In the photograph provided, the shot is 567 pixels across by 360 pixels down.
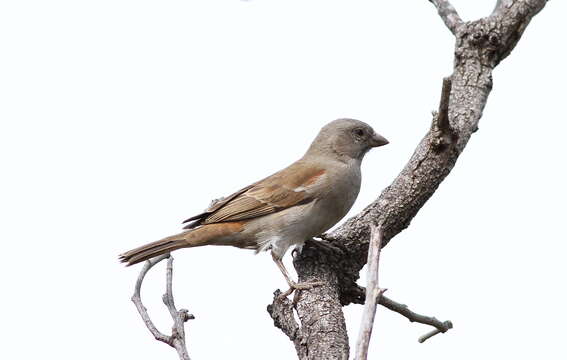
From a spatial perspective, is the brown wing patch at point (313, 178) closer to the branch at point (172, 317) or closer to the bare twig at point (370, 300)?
the branch at point (172, 317)

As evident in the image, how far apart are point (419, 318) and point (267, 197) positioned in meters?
1.75

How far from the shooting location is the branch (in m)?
4.35

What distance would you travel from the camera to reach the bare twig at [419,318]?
5.43 metres

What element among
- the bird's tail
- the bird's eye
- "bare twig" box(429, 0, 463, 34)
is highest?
"bare twig" box(429, 0, 463, 34)

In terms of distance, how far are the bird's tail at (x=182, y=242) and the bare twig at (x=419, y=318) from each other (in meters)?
1.58

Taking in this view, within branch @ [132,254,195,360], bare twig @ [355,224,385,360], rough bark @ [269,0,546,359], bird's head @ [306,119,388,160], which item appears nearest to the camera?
bare twig @ [355,224,385,360]

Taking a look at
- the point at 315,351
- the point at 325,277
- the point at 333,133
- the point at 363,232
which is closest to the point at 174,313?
the point at 315,351

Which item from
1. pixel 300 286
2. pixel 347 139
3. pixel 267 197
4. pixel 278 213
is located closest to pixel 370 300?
pixel 300 286

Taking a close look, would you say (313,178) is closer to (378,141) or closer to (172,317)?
(378,141)

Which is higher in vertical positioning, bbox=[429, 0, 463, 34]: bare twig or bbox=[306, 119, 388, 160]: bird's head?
bbox=[429, 0, 463, 34]: bare twig

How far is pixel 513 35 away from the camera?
20.5 ft

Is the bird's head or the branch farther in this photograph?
the bird's head

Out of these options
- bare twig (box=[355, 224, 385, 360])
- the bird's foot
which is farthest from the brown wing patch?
bare twig (box=[355, 224, 385, 360])

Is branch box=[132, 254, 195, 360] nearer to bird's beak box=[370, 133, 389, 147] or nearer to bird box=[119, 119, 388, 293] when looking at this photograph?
bird box=[119, 119, 388, 293]
